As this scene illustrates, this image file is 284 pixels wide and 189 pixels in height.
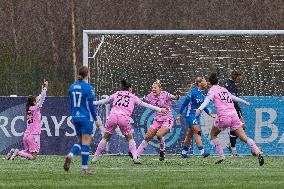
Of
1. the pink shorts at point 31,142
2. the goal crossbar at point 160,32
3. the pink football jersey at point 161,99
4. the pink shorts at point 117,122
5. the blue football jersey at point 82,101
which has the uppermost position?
the goal crossbar at point 160,32

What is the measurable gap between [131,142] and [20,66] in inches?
582

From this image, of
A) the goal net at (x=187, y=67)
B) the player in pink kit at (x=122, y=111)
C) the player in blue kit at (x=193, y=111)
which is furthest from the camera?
the goal net at (x=187, y=67)

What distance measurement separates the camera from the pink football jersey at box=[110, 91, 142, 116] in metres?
30.0

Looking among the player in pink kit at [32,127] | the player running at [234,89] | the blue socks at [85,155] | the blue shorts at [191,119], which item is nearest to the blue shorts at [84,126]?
the blue socks at [85,155]

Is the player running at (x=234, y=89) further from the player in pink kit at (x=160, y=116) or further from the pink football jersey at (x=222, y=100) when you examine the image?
the pink football jersey at (x=222, y=100)

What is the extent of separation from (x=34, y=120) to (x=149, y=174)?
8796 mm

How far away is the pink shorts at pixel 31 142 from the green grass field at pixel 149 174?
120cm

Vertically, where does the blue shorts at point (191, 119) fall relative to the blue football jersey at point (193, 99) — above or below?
below

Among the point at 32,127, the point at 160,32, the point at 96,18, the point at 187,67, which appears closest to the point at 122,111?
the point at 32,127

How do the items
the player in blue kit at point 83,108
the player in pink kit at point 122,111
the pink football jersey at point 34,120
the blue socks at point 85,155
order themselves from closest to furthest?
the blue socks at point 85,155, the player in blue kit at point 83,108, the player in pink kit at point 122,111, the pink football jersey at point 34,120

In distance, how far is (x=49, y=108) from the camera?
1448 inches

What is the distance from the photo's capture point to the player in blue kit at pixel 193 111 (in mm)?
33406

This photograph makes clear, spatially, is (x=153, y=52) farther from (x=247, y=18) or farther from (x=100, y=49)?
(x=247, y=18)

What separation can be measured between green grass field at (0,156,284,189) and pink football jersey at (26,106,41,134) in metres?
1.64
